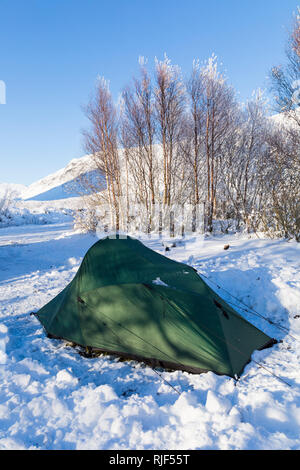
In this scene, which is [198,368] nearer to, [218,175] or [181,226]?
[181,226]

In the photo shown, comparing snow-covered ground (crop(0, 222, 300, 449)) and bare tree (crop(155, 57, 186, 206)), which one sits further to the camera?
bare tree (crop(155, 57, 186, 206))

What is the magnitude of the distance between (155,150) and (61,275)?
898 cm

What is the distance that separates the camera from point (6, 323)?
4.32 metres

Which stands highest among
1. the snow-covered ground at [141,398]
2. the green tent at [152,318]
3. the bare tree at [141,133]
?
the bare tree at [141,133]

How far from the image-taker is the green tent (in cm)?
300

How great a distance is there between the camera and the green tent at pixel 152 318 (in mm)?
3000

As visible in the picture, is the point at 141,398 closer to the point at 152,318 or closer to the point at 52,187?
the point at 152,318

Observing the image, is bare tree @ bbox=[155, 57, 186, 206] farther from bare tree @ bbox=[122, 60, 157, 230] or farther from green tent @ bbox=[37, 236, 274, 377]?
green tent @ bbox=[37, 236, 274, 377]

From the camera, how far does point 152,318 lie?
3.17 meters

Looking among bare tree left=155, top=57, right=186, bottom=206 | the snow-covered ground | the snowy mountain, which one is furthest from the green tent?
the snowy mountain

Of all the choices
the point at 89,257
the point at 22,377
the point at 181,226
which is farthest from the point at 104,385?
the point at 181,226

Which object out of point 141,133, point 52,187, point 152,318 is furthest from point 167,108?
point 52,187

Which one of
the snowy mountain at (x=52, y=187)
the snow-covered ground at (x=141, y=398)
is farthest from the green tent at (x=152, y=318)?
the snowy mountain at (x=52, y=187)

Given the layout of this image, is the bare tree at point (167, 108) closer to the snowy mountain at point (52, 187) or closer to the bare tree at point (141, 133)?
the bare tree at point (141, 133)
